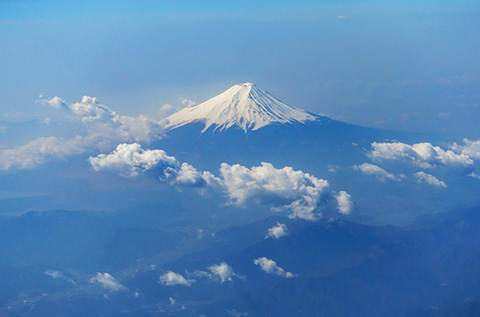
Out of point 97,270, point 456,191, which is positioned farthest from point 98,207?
point 456,191

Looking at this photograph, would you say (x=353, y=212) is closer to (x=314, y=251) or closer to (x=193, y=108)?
(x=314, y=251)

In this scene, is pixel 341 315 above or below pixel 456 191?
below

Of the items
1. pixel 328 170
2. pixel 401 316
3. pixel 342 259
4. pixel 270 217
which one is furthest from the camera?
pixel 328 170

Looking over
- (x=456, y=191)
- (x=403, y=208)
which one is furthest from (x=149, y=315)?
(x=456, y=191)

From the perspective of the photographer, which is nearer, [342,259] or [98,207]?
[342,259]

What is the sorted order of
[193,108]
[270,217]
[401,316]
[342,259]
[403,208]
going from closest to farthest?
[401,316] → [342,259] → [270,217] → [403,208] → [193,108]

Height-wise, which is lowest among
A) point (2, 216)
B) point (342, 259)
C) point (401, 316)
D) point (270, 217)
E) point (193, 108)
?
point (401, 316)

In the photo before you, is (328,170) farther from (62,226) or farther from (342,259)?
(62,226)
